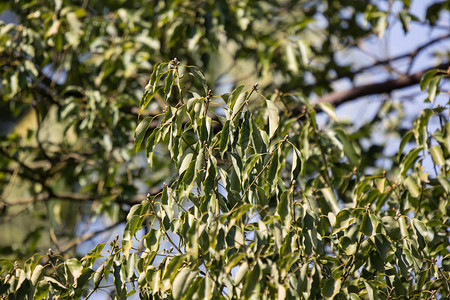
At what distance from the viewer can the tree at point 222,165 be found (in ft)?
4.91

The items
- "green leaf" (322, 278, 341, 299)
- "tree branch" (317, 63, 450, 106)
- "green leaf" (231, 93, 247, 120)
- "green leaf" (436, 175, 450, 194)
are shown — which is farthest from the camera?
"tree branch" (317, 63, 450, 106)

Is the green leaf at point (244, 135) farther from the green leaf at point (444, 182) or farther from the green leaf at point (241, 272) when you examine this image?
the green leaf at point (444, 182)

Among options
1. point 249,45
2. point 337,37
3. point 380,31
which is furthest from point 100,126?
point 337,37

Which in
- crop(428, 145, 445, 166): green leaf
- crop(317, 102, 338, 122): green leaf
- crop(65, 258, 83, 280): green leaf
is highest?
crop(65, 258, 83, 280): green leaf

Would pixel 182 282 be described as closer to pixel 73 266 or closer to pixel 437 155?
pixel 73 266

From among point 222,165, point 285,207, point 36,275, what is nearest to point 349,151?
point 222,165

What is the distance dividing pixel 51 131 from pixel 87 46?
1.44 meters

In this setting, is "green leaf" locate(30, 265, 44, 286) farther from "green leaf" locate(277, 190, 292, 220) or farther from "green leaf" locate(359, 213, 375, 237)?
"green leaf" locate(359, 213, 375, 237)

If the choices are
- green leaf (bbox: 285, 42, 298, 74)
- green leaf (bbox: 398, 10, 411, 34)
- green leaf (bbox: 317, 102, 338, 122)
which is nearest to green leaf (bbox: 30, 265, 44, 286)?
green leaf (bbox: 317, 102, 338, 122)

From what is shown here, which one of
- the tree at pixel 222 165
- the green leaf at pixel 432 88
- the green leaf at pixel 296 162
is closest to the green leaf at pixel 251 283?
the tree at pixel 222 165

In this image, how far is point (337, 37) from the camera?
13.1ft

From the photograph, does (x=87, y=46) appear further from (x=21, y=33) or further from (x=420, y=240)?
(x=420, y=240)

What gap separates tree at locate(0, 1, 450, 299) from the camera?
1497 mm

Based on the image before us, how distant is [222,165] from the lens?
2.15 m
